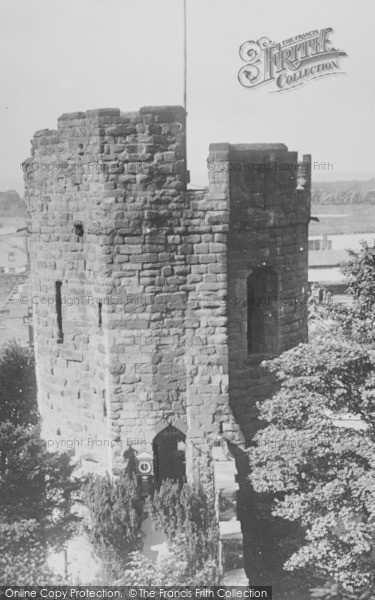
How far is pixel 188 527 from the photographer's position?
39.2 feet

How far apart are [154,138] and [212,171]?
46.2 inches

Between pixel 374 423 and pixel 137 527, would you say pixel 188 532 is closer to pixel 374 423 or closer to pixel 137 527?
pixel 137 527

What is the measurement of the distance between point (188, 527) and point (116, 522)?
4.16 feet

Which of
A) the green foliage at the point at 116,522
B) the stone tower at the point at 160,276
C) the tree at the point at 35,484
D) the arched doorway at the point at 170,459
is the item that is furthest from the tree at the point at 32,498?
the arched doorway at the point at 170,459

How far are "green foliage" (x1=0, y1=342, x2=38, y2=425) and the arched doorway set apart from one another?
454cm

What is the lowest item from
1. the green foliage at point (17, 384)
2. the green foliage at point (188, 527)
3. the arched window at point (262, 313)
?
the green foliage at point (188, 527)

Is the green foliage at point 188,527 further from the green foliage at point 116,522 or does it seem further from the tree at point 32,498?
the tree at point 32,498

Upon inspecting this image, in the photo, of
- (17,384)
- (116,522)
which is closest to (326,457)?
(116,522)

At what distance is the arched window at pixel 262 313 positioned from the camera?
13.7m

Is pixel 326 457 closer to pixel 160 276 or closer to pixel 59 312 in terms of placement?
pixel 160 276

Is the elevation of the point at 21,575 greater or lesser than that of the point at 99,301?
lesser

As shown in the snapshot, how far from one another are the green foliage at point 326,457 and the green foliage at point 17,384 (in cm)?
741

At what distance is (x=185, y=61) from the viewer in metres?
13.8

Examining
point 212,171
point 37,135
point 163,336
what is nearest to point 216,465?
point 163,336
